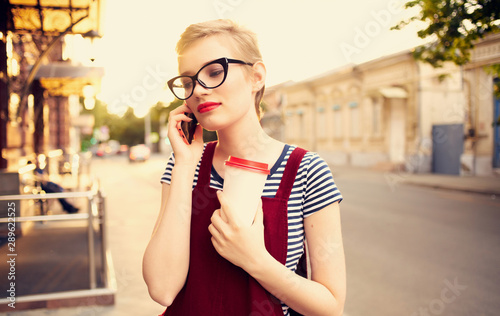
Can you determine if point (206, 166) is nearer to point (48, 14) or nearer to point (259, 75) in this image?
point (259, 75)

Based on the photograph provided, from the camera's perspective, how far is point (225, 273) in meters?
1.12

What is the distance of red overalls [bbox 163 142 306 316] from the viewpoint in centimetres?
110

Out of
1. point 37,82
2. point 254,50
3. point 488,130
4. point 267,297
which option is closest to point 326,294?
point 267,297

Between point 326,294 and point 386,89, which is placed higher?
point 386,89

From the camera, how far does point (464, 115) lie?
58.6 ft

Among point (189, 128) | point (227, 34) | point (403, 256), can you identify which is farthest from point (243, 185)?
point (403, 256)

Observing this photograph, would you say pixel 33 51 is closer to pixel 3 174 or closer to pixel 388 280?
pixel 3 174

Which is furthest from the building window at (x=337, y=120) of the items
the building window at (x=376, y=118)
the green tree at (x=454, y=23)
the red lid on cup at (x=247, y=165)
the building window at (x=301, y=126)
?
the red lid on cup at (x=247, y=165)

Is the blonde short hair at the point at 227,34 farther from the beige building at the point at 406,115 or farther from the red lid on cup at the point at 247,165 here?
the beige building at the point at 406,115

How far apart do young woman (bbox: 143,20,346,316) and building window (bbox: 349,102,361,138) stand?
81.1 ft

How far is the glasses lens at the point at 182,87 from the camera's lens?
1209mm

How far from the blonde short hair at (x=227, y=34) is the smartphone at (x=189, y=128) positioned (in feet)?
0.69

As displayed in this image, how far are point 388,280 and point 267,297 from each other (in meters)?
4.08

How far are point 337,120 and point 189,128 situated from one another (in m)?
26.6
